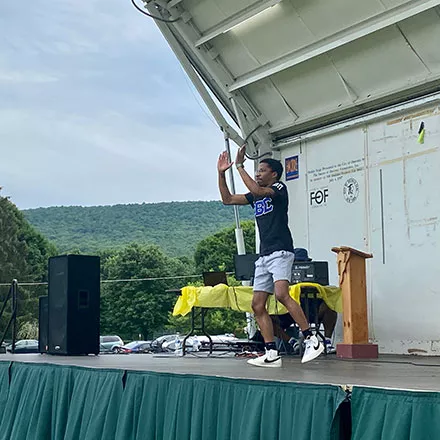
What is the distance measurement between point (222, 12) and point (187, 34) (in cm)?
56

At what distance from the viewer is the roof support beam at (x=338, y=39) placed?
6831 mm

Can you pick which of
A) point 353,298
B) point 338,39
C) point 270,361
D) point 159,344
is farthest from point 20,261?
point 270,361

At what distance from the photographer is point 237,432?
3.37 metres

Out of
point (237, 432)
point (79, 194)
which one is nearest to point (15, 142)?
point (79, 194)

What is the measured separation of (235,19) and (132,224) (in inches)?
2882

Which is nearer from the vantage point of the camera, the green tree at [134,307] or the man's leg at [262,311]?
the man's leg at [262,311]

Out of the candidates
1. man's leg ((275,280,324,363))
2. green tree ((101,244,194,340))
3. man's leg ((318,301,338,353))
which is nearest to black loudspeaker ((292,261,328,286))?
man's leg ((318,301,338,353))

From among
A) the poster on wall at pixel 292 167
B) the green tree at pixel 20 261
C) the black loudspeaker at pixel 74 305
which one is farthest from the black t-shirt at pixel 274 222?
the green tree at pixel 20 261

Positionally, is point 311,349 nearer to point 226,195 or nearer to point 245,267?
point 226,195

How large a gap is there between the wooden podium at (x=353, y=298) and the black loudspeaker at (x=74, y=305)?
2.47 meters

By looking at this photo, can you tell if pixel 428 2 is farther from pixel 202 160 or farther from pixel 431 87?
pixel 202 160

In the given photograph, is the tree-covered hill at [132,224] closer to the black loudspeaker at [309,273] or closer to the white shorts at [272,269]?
the black loudspeaker at [309,273]

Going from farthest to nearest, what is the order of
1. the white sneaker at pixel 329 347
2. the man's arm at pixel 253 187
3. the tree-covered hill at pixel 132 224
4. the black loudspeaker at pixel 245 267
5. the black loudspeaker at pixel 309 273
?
the tree-covered hill at pixel 132 224, the black loudspeaker at pixel 245 267, the white sneaker at pixel 329 347, the black loudspeaker at pixel 309 273, the man's arm at pixel 253 187

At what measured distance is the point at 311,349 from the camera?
5004 millimetres
